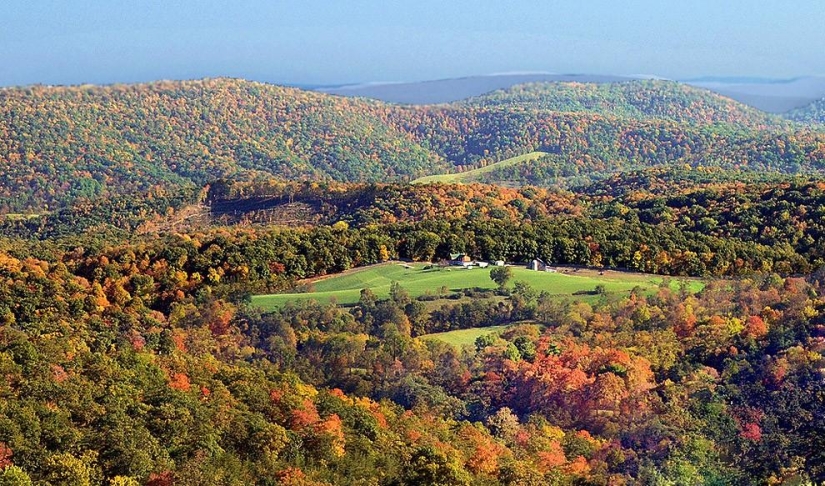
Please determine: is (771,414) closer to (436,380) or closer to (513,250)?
(436,380)

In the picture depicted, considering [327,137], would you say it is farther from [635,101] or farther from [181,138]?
[635,101]

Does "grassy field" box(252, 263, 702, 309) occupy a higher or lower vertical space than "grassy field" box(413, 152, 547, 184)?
higher

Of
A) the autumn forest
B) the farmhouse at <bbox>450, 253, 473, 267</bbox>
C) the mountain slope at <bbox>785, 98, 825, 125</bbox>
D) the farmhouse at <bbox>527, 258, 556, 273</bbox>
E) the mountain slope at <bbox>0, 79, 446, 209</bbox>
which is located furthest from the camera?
the mountain slope at <bbox>0, 79, 446, 209</bbox>

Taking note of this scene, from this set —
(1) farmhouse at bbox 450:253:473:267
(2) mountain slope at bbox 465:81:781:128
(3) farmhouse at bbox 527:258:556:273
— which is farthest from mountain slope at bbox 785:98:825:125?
(1) farmhouse at bbox 450:253:473:267

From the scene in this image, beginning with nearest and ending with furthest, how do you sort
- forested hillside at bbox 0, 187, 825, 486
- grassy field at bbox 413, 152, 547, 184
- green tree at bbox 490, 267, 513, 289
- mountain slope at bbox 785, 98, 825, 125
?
1. forested hillside at bbox 0, 187, 825, 486
2. green tree at bbox 490, 267, 513, 289
3. mountain slope at bbox 785, 98, 825, 125
4. grassy field at bbox 413, 152, 547, 184

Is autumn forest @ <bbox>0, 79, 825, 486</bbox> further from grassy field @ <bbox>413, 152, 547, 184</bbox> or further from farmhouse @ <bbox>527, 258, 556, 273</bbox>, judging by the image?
grassy field @ <bbox>413, 152, 547, 184</bbox>

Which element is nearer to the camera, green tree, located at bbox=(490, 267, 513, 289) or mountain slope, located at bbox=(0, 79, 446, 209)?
green tree, located at bbox=(490, 267, 513, 289)

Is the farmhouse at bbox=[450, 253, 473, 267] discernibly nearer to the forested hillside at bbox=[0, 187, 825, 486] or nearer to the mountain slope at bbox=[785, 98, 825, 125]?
the forested hillside at bbox=[0, 187, 825, 486]

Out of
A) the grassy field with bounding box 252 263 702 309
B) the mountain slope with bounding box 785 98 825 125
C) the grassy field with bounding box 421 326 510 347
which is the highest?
the grassy field with bounding box 252 263 702 309

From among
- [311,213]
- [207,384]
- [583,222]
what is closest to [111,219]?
[311,213]

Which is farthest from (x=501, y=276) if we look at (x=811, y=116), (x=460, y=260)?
(x=811, y=116)
